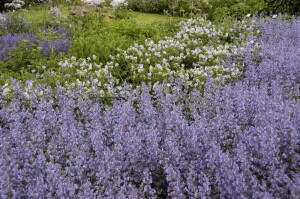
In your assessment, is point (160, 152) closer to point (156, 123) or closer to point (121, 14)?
point (156, 123)

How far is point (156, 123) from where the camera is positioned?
4004mm

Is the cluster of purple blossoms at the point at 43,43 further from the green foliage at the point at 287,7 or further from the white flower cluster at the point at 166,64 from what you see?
the green foliage at the point at 287,7

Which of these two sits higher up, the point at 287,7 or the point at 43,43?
the point at 287,7

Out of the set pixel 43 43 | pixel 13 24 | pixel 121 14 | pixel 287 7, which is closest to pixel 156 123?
pixel 43 43

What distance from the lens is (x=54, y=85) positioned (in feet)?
17.6

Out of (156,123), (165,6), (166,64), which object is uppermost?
(165,6)

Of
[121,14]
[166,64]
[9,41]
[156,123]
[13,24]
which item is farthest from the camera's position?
[121,14]

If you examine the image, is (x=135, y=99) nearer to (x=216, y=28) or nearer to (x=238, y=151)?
(x=238, y=151)

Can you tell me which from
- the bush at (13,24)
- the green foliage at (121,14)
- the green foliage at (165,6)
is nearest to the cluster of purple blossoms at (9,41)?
the bush at (13,24)

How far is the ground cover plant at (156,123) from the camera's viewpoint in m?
3.01

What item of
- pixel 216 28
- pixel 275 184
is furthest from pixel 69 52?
pixel 275 184

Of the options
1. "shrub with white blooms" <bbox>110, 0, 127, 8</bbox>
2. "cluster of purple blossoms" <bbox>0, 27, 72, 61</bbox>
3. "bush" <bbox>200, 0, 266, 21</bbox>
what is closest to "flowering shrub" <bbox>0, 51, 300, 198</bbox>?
"cluster of purple blossoms" <bbox>0, 27, 72, 61</bbox>

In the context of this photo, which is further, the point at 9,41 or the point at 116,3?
the point at 116,3

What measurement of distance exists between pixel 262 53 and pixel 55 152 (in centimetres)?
338
